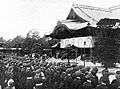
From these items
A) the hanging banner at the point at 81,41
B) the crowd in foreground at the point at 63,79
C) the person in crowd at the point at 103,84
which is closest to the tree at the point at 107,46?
the crowd in foreground at the point at 63,79

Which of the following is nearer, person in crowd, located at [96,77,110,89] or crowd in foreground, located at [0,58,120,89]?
person in crowd, located at [96,77,110,89]

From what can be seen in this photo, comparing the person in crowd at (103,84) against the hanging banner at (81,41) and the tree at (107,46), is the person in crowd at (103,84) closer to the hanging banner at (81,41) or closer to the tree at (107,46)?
the tree at (107,46)

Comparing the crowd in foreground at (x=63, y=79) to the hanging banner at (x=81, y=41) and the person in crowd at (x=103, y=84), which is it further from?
the hanging banner at (x=81, y=41)

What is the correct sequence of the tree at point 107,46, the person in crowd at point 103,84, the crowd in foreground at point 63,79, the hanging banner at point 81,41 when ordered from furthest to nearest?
the hanging banner at point 81,41, the tree at point 107,46, the crowd in foreground at point 63,79, the person in crowd at point 103,84

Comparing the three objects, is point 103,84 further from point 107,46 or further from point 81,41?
point 81,41

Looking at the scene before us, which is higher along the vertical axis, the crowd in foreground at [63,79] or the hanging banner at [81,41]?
the hanging banner at [81,41]

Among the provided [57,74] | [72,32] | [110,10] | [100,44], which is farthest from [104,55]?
[110,10]

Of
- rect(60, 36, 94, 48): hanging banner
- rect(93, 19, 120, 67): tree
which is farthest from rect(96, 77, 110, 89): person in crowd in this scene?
rect(60, 36, 94, 48): hanging banner

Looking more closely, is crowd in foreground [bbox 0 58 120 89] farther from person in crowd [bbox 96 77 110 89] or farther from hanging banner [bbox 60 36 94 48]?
hanging banner [bbox 60 36 94 48]

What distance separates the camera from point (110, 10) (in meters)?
41.1

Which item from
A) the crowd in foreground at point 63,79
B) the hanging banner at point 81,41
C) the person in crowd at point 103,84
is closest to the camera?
the person in crowd at point 103,84

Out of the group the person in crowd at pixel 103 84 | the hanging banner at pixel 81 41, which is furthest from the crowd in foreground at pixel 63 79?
the hanging banner at pixel 81 41

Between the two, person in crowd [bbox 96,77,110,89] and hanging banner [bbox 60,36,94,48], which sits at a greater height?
hanging banner [bbox 60,36,94,48]

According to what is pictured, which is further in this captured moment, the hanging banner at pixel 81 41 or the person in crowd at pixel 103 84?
the hanging banner at pixel 81 41
